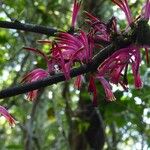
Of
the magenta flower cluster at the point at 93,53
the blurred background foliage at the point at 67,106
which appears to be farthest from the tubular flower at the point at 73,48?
the blurred background foliage at the point at 67,106

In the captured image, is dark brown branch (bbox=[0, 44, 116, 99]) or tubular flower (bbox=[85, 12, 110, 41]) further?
tubular flower (bbox=[85, 12, 110, 41])

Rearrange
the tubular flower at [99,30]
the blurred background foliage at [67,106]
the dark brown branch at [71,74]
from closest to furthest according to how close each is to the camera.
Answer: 1. the dark brown branch at [71,74]
2. the tubular flower at [99,30]
3. the blurred background foliage at [67,106]

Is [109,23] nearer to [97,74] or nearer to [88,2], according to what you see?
[97,74]

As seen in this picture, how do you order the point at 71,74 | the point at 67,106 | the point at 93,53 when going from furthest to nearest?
the point at 67,106
the point at 93,53
the point at 71,74

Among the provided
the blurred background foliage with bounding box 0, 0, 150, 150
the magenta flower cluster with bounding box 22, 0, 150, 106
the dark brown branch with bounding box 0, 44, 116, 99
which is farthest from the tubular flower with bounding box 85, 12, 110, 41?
the blurred background foliage with bounding box 0, 0, 150, 150

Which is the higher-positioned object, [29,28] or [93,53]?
[29,28]

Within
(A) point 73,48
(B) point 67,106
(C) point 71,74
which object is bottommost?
(C) point 71,74

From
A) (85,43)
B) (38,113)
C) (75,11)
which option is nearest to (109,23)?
(85,43)

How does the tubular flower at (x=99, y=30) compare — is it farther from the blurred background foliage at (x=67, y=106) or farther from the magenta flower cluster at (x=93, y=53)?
the blurred background foliage at (x=67, y=106)

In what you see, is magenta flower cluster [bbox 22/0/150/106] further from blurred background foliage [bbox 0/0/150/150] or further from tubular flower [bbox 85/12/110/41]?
blurred background foliage [bbox 0/0/150/150]

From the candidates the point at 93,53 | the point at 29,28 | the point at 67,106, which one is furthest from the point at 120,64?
the point at 67,106

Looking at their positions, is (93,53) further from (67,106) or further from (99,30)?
(67,106)
